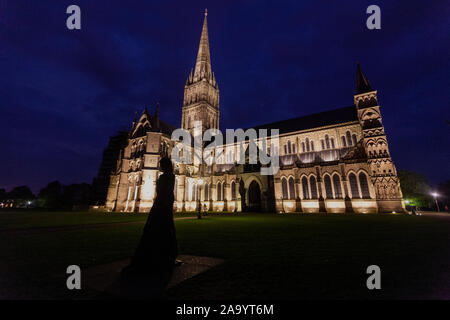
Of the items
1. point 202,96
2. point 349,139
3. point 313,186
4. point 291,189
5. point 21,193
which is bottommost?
point 291,189

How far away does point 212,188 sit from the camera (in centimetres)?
3975

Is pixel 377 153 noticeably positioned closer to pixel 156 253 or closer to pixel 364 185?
pixel 364 185

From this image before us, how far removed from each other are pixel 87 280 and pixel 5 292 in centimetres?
115

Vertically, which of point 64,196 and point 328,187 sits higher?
point 64,196

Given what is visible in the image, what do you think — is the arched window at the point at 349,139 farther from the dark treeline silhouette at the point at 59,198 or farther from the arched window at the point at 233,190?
the dark treeline silhouette at the point at 59,198

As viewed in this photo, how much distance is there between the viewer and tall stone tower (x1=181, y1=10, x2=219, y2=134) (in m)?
Result: 52.2

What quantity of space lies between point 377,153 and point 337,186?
25.7 feet

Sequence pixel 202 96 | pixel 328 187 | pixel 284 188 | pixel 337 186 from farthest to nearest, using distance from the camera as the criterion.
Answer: pixel 202 96
pixel 284 188
pixel 328 187
pixel 337 186

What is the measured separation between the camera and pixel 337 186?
30656 millimetres

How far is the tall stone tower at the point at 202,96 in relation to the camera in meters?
52.2

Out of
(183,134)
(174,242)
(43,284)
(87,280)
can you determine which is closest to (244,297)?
(174,242)

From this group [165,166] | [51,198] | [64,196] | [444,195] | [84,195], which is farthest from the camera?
[64,196]

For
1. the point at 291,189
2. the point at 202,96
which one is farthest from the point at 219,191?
the point at 202,96

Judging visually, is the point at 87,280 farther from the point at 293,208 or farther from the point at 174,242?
the point at 293,208
